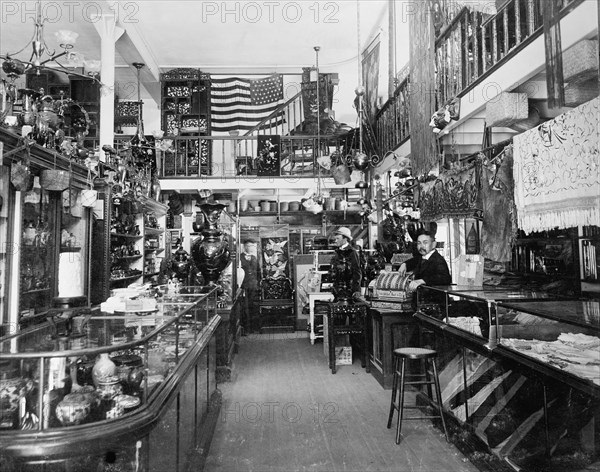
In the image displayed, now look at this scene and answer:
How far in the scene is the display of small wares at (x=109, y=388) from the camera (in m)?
1.99

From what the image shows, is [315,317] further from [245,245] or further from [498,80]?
[498,80]

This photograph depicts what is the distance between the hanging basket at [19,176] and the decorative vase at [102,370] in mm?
2936

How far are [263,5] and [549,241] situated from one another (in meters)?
6.01

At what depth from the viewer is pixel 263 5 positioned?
8.21m

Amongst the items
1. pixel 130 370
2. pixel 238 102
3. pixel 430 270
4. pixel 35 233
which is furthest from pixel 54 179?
pixel 238 102

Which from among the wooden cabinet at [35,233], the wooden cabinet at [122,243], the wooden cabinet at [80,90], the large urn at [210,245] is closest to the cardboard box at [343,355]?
the large urn at [210,245]

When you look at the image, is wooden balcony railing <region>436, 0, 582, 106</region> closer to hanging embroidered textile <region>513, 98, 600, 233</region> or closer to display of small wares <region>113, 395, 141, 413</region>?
hanging embroidered textile <region>513, 98, 600, 233</region>

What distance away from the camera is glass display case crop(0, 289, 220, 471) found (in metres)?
1.72

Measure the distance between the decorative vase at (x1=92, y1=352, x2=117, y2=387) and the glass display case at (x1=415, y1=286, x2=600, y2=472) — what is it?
7.40 feet

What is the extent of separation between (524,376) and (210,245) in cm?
317

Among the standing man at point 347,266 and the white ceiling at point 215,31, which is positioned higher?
the white ceiling at point 215,31

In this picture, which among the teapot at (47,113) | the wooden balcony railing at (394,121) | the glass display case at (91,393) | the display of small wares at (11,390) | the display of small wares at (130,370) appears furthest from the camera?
the wooden balcony railing at (394,121)

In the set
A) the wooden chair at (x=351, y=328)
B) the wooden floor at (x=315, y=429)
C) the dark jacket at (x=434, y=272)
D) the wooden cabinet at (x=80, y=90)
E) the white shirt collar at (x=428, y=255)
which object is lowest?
the wooden floor at (x=315, y=429)

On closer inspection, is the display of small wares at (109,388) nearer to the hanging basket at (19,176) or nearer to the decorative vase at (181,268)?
the hanging basket at (19,176)
